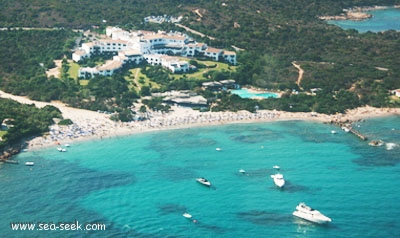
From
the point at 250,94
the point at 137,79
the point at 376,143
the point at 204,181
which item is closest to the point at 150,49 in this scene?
the point at 137,79

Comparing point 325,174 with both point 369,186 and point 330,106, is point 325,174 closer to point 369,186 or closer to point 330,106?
point 369,186

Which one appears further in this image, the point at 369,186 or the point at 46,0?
the point at 46,0

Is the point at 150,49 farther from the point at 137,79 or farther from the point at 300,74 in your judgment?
the point at 300,74

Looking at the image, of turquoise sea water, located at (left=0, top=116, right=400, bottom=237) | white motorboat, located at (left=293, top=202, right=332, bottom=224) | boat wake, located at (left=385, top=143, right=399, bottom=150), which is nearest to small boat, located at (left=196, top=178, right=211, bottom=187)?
turquoise sea water, located at (left=0, top=116, right=400, bottom=237)

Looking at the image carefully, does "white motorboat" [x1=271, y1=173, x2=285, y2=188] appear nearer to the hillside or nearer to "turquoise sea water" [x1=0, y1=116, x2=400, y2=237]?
"turquoise sea water" [x1=0, y1=116, x2=400, y2=237]

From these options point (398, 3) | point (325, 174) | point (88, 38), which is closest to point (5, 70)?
point (88, 38)

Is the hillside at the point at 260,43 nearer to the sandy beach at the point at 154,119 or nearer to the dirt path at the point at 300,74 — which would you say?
the dirt path at the point at 300,74
